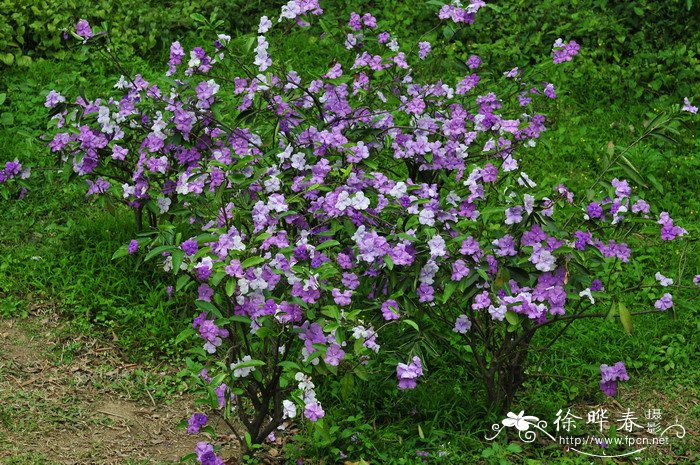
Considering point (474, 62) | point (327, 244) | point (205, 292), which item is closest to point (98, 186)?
point (205, 292)

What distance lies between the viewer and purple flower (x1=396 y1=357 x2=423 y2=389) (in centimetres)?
350

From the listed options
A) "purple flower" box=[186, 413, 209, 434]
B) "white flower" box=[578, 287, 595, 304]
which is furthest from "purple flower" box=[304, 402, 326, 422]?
"white flower" box=[578, 287, 595, 304]

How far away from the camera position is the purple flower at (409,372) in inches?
138

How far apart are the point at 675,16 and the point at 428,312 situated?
13.3 feet

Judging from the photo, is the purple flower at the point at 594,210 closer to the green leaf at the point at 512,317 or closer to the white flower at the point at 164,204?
the green leaf at the point at 512,317

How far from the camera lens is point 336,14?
767cm

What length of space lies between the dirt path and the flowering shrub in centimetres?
33

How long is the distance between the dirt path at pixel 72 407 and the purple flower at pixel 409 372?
1017 mm

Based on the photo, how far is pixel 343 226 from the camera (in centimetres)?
369

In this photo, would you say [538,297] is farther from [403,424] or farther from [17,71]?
[17,71]

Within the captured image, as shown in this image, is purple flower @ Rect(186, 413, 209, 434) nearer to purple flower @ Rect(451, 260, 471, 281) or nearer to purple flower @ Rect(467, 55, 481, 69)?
purple flower @ Rect(451, 260, 471, 281)

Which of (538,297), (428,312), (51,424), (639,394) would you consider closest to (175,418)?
(51,424)

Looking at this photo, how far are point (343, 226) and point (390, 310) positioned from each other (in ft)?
1.19

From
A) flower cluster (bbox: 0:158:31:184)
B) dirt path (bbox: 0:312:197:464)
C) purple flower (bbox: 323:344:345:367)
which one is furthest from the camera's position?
flower cluster (bbox: 0:158:31:184)
